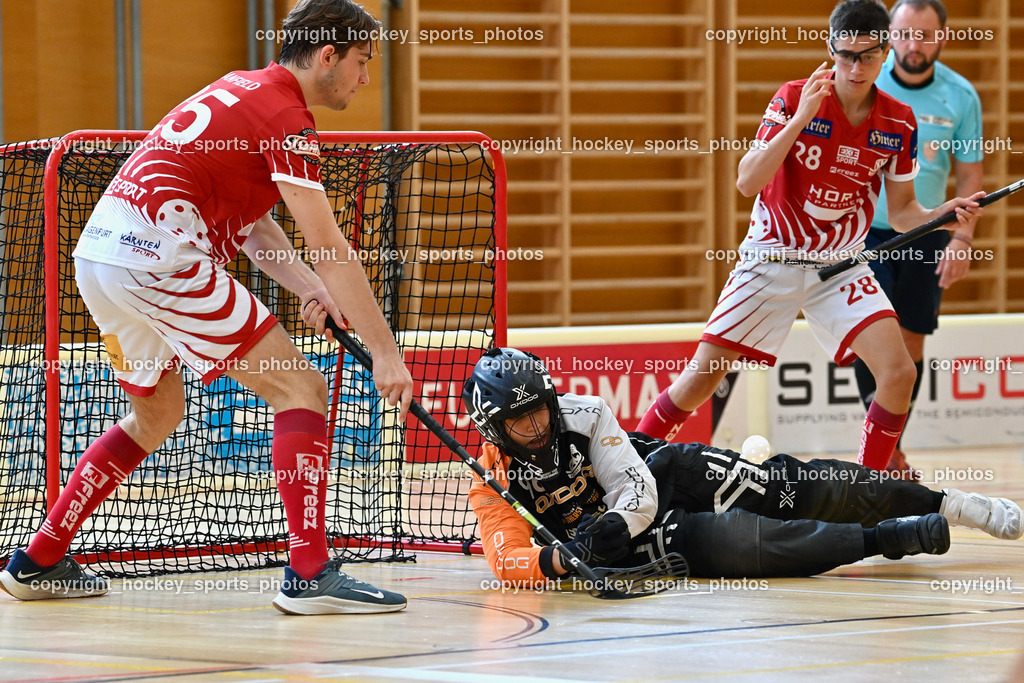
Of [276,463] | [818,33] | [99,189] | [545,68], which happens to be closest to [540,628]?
[276,463]

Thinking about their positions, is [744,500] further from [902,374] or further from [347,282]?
[347,282]

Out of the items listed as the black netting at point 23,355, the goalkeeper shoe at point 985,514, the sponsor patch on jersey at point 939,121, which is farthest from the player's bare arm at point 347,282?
the sponsor patch on jersey at point 939,121

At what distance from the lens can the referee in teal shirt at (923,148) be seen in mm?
5164

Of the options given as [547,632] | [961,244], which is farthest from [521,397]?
[961,244]

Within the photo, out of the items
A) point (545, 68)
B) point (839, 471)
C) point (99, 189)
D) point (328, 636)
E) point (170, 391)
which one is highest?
point (545, 68)

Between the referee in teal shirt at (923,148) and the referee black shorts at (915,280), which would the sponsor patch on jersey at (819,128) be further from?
the referee black shorts at (915,280)

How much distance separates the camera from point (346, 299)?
279cm

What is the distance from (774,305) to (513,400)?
1428mm

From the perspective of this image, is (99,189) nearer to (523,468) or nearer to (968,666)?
(523,468)

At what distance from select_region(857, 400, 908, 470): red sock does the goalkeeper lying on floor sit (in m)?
0.64

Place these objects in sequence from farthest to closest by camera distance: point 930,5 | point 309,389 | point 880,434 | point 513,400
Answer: point 930,5 → point 880,434 → point 513,400 → point 309,389

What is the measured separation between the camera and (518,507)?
10.2 ft

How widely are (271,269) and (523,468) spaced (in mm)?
770

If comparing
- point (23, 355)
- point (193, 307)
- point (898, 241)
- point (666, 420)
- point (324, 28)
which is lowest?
point (666, 420)
